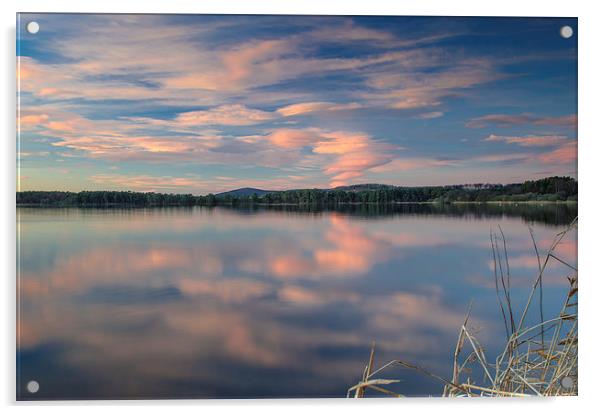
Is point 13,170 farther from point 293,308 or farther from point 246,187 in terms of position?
point 293,308

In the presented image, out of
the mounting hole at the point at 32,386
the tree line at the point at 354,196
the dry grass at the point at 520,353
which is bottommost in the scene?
the mounting hole at the point at 32,386

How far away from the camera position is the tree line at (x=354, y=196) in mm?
2273

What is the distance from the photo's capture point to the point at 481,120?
2.30 m

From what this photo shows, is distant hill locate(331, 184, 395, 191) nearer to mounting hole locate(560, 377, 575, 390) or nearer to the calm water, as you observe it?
the calm water

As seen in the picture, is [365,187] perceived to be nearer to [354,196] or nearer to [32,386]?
[354,196]

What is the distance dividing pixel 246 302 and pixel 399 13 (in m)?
1.43

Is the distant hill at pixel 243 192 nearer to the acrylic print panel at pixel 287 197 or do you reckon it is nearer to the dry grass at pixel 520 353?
the acrylic print panel at pixel 287 197

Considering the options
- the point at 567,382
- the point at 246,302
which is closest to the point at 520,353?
the point at 567,382

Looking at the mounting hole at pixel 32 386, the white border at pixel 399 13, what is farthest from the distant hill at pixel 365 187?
the mounting hole at pixel 32 386

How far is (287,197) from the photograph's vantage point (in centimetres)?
238

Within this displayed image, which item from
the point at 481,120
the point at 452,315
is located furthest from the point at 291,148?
the point at 452,315

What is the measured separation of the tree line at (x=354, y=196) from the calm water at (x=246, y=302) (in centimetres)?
5

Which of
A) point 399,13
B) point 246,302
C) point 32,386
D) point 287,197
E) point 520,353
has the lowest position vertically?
point 32,386

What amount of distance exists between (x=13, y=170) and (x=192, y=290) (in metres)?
0.92
